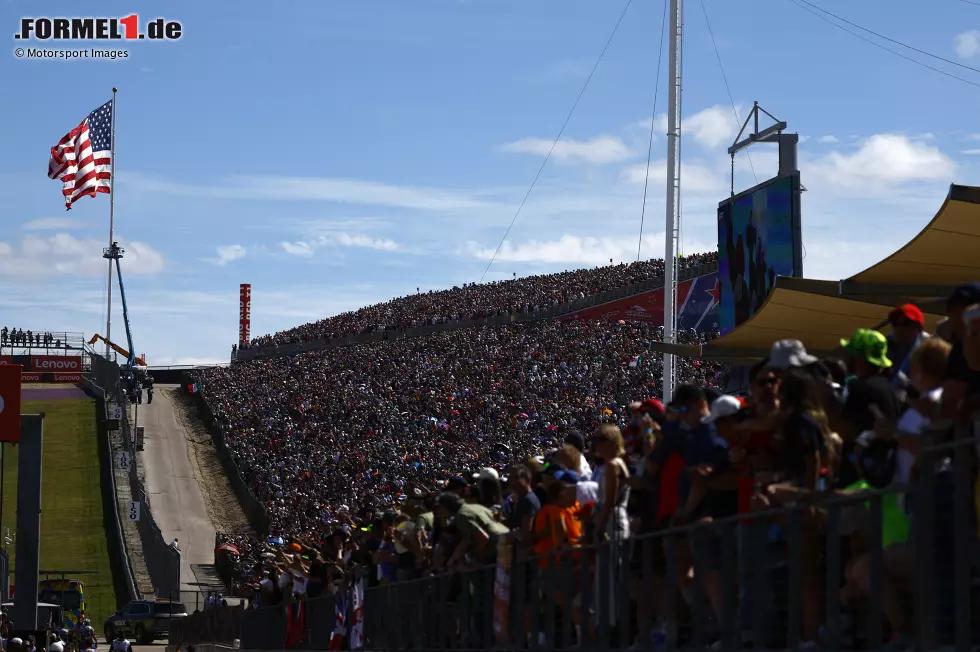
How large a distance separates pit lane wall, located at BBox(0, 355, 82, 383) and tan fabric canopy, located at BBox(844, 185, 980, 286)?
70.7m

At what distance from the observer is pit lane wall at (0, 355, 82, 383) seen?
272 feet

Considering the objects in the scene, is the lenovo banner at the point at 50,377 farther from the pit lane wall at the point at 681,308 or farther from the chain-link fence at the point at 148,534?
the pit lane wall at the point at 681,308

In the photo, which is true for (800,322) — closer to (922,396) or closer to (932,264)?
(932,264)

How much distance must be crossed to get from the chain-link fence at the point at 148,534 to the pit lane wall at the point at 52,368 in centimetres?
1162

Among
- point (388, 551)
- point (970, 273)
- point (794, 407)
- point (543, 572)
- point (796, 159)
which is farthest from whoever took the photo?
point (796, 159)

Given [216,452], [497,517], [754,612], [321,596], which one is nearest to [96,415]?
[216,452]

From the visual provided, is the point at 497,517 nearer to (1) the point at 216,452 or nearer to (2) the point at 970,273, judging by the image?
(2) the point at 970,273

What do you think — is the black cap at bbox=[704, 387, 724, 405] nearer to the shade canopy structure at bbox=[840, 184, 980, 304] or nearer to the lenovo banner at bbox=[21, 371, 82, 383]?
the shade canopy structure at bbox=[840, 184, 980, 304]

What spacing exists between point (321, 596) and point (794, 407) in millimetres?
10749

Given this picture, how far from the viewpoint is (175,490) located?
56.2m

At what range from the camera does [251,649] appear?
70.3 feet

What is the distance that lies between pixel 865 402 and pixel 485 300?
6988cm

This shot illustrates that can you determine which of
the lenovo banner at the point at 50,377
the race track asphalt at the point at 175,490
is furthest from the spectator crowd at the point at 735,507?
the lenovo banner at the point at 50,377

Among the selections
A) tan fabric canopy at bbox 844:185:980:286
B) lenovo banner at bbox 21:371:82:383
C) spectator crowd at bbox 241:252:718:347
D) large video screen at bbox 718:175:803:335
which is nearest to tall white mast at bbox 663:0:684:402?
large video screen at bbox 718:175:803:335
